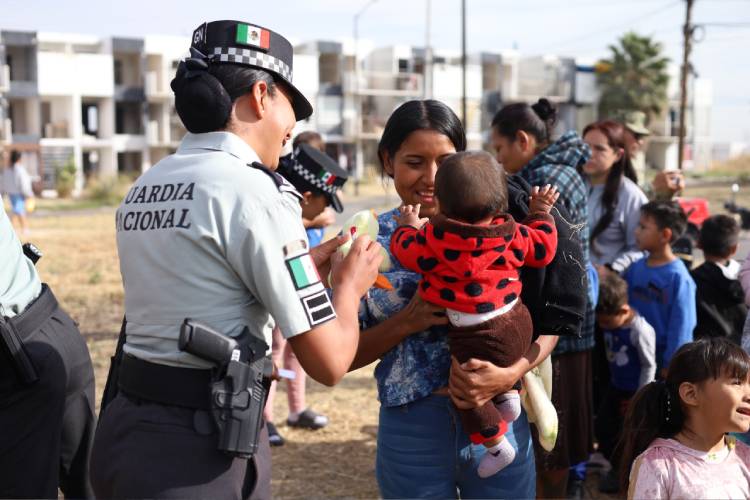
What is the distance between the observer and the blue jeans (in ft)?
8.35

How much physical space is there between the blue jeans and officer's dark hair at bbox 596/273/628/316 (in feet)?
7.06

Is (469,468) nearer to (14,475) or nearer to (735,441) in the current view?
(735,441)

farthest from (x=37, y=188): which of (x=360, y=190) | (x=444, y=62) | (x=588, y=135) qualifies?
(x=588, y=135)

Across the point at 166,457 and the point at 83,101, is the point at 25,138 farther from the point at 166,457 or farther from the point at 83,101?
the point at 166,457

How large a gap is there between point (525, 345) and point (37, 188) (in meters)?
41.2

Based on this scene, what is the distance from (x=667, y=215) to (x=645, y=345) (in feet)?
2.41

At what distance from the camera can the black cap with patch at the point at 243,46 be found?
83.3 inches

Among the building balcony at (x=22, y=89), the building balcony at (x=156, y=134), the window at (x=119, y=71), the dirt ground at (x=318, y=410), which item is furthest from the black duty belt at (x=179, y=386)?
the window at (x=119, y=71)

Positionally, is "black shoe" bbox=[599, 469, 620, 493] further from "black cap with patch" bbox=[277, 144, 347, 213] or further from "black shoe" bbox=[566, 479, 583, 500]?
"black cap with patch" bbox=[277, 144, 347, 213]

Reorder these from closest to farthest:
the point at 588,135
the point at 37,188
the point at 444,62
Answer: the point at 588,135 → the point at 37,188 → the point at 444,62

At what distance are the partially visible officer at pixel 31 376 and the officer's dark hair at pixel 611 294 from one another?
2730mm

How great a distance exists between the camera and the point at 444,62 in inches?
2290

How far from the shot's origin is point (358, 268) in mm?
2229

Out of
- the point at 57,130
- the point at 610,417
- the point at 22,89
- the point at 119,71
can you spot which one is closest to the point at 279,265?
the point at 610,417
